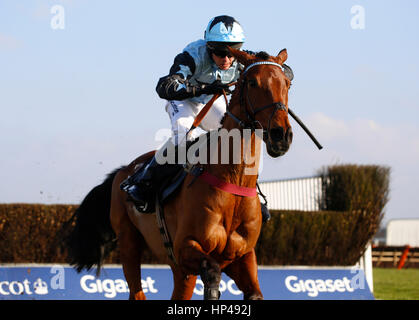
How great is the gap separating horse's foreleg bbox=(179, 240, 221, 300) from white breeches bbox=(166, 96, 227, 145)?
1056 millimetres

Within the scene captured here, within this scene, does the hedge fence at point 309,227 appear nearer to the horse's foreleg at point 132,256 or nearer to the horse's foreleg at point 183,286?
the horse's foreleg at point 132,256

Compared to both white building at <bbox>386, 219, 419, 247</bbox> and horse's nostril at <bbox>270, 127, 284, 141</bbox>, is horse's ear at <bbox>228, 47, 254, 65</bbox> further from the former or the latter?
white building at <bbox>386, 219, 419, 247</bbox>

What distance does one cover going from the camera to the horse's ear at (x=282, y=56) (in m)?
4.46

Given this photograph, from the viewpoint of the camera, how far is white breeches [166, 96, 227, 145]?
5.26 meters

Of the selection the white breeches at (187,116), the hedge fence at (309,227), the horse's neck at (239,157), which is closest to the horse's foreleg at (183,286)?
the horse's neck at (239,157)

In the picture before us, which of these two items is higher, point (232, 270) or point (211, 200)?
point (211, 200)

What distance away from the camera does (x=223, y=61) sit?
5156mm

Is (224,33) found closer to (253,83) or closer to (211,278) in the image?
(253,83)

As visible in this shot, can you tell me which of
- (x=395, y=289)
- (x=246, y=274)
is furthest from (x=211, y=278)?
(x=395, y=289)

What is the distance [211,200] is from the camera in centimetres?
454

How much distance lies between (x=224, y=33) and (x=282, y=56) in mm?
630

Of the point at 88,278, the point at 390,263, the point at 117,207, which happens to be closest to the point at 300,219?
the point at 88,278
